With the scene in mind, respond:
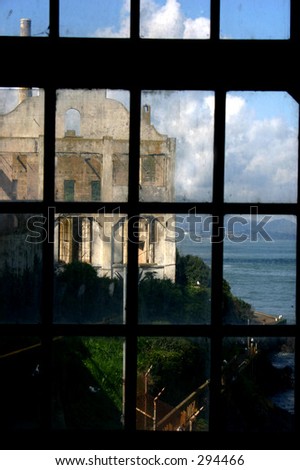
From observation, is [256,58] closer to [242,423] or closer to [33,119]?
[33,119]

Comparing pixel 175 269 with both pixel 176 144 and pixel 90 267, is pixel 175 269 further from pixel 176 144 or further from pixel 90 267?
pixel 176 144

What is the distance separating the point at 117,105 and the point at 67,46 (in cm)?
29

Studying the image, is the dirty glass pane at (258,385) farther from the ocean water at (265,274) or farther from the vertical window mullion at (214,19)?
the vertical window mullion at (214,19)

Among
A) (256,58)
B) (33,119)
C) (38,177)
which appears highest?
(256,58)

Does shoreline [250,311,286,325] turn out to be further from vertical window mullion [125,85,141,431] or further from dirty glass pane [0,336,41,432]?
dirty glass pane [0,336,41,432]

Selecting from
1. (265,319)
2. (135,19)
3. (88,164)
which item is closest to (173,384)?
(265,319)

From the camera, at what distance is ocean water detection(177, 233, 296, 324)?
3.05 meters

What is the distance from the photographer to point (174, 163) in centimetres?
308

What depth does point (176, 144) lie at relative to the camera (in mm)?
3064

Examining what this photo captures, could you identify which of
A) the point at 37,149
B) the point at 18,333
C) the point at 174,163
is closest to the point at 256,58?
the point at 174,163

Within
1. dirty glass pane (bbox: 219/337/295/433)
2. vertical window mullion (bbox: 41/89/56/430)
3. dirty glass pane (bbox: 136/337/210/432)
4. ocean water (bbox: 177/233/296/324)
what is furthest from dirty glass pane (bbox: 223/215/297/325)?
vertical window mullion (bbox: 41/89/56/430)

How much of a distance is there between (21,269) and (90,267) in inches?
10.6

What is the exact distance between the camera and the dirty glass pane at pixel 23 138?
3.02 m
